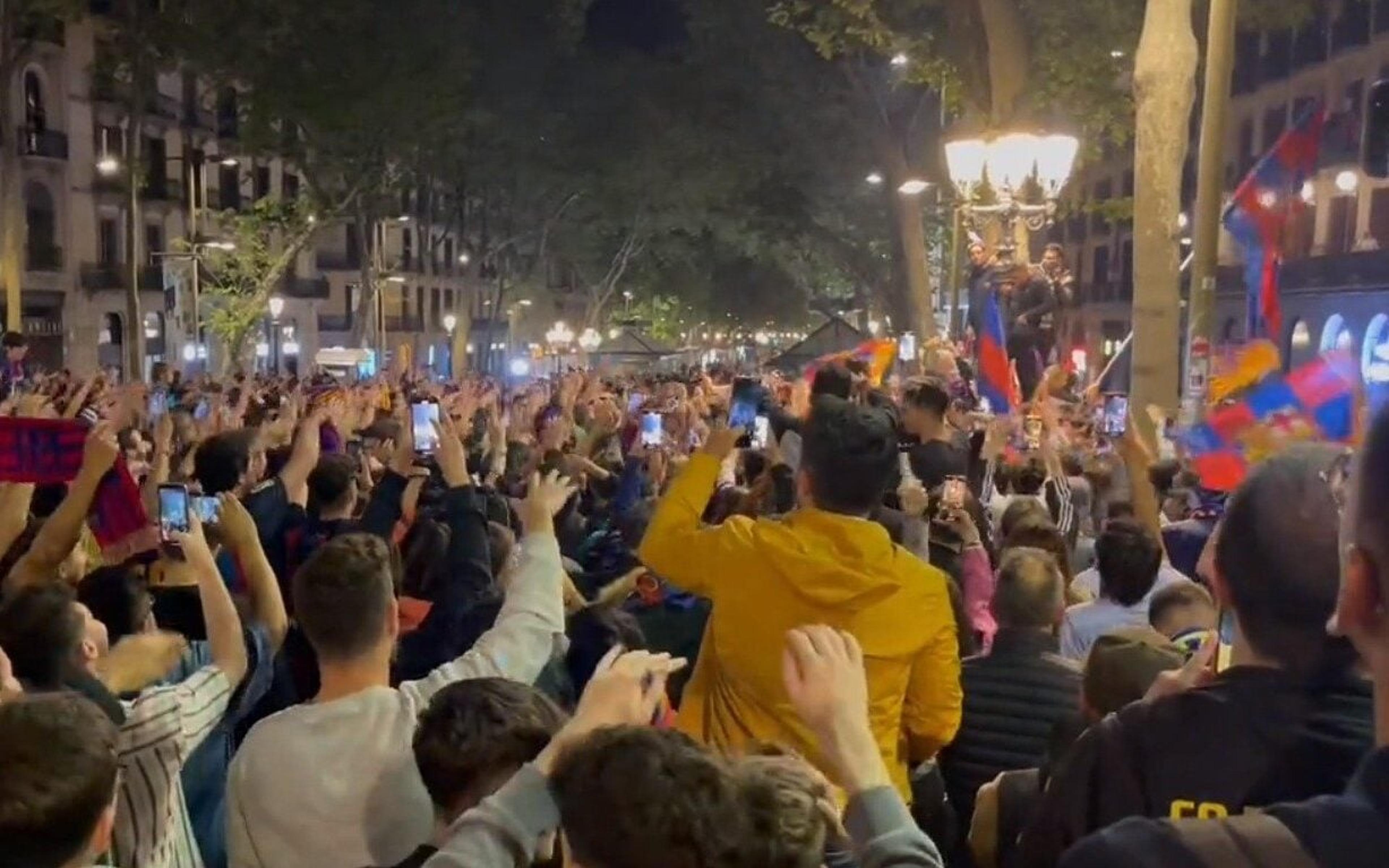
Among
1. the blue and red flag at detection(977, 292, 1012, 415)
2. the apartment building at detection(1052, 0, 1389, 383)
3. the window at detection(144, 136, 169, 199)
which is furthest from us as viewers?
the window at detection(144, 136, 169, 199)

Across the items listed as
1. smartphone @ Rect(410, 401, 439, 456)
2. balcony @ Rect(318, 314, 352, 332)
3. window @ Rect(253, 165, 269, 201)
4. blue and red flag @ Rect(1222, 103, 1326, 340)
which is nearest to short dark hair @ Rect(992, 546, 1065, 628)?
Answer: smartphone @ Rect(410, 401, 439, 456)

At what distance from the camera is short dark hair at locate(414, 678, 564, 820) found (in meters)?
2.81

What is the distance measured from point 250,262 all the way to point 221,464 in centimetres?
3339

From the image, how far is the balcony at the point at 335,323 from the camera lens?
65.5m

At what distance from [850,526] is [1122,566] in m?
2.07

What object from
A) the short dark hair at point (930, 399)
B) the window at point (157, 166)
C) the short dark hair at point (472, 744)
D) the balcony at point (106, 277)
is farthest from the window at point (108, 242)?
the short dark hair at point (472, 744)

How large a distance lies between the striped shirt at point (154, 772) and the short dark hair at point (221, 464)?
2753 millimetres

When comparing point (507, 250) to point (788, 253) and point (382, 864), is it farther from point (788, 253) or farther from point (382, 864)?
point (382, 864)

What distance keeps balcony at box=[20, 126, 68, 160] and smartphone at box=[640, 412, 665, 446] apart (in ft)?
113

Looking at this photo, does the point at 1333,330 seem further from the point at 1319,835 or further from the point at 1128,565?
the point at 1319,835

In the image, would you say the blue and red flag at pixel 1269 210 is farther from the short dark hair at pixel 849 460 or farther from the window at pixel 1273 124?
the window at pixel 1273 124

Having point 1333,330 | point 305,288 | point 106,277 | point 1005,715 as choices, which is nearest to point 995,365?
point 1005,715

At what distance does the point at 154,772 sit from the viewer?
3.19 meters

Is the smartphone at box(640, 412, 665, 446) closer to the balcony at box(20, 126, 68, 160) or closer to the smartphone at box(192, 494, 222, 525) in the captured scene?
the smartphone at box(192, 494, 222, 525)
